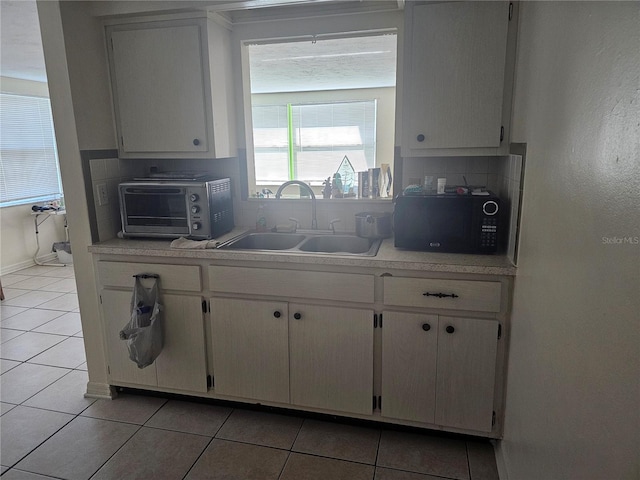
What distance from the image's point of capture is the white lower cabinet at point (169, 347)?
225 centimetres

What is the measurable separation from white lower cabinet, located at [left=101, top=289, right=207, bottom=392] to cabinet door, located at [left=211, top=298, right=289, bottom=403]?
11 cm

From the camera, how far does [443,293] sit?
188 centimetres

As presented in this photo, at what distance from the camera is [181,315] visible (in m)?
2.26

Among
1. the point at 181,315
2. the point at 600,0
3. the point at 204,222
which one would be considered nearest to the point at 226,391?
the point at 181,315

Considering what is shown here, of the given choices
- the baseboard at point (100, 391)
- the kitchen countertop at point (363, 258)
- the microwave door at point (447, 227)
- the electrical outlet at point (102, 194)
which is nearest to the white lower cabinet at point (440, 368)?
the kitchen countertop at point (363, 258)

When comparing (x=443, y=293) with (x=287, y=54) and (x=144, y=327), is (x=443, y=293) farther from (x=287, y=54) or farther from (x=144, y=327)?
(x=287, y=54)

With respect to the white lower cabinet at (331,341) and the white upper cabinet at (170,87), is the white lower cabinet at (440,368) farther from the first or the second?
the white upper cabinet at (170,87)

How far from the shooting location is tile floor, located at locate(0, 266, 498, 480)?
74.8 inches

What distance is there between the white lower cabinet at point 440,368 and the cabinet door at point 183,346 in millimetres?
964

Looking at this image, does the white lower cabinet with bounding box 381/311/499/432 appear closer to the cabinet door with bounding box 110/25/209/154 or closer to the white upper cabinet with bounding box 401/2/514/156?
Result: the white upper cabinet with bounding box 401/2/514/156

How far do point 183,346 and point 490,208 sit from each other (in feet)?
5.55

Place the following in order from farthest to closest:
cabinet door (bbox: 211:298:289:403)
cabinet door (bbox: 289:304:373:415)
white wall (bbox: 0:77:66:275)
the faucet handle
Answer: white wall (bbox: 0:77:66:275), the faucet handle, cabinet door (bbox: 211:298:289:403), cabinet door (bbox: 289:304:373:415)

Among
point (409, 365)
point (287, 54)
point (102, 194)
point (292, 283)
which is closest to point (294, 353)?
point (292, 283)

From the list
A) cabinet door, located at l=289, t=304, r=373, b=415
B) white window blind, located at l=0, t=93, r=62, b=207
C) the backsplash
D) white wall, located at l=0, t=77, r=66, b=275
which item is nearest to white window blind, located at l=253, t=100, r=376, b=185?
white window blind, located at l=0, t=93, r=62, b=207
